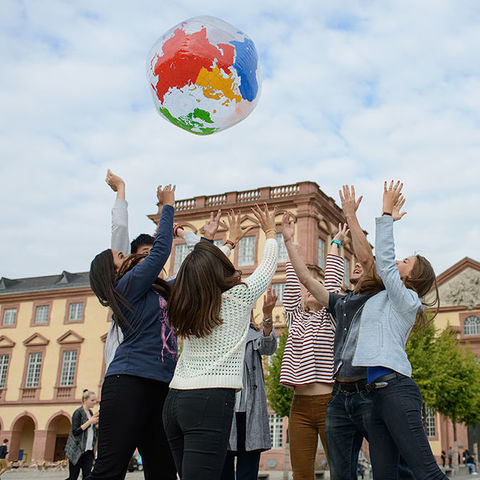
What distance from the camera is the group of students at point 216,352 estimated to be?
3.43m

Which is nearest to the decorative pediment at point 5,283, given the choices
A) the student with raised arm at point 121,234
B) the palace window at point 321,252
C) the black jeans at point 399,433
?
the palace window at point 321,252

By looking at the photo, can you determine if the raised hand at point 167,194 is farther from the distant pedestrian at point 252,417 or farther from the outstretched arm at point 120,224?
the distant pedestrian at point 252,417

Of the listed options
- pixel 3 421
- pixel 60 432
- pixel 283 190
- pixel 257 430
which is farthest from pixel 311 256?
pixel 257 430

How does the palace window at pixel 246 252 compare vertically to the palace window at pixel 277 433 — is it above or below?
above

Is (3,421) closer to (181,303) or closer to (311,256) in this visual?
(311,256)

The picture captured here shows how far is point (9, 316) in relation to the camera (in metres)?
41.6

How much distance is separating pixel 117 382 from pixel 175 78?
9.60ft

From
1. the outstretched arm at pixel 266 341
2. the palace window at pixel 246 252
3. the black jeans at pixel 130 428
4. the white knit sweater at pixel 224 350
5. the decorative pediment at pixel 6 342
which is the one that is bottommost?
the black jeans at pixel 130 428

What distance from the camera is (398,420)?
362cm

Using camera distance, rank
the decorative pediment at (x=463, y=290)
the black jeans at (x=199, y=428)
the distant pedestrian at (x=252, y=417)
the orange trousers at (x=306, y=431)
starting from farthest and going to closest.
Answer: the decorative pediment at (x=463, y=290), the distant pedestrian at (x=252, y=417), the orange trousers at (x=306, y=431), the black jeans at (x=199, y=428)

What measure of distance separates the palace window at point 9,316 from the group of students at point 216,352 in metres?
39.8

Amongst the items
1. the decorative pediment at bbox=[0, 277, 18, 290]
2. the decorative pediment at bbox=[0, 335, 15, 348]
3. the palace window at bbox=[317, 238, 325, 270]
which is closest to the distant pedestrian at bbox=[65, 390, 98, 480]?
the palace window at bbox=[317, 238, 325, 270]

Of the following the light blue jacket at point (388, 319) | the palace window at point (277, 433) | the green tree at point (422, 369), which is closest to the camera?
the light blue jacket at point (388, 319)

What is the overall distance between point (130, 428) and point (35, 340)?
128ft
